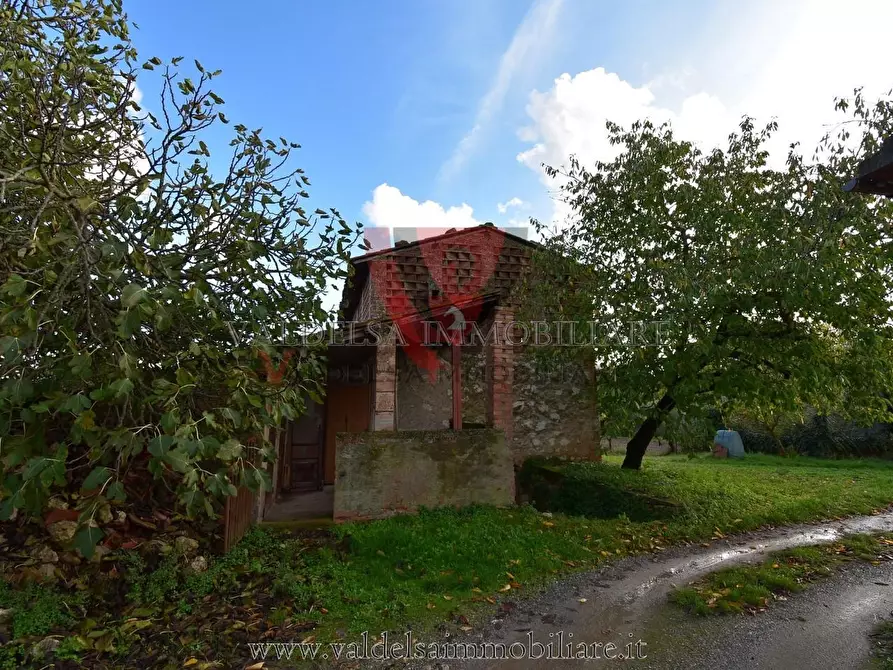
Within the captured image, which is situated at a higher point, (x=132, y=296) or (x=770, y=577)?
(x=132, y=296)

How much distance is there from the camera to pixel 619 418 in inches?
353

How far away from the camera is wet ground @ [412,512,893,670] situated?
3523mm

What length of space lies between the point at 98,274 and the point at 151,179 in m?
0.95

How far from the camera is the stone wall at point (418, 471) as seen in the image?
650 centimetres

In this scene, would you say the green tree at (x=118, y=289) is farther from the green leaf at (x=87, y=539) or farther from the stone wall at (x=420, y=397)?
the stone wall at (x=420, y=397)

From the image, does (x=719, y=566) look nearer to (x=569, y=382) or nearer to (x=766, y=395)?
(x=766, y=395)

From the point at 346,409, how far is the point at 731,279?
28.6ft

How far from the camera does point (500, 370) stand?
7941 millimetres

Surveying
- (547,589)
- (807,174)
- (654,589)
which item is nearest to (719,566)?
(654,589)

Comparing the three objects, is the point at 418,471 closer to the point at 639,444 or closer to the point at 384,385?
the point at 384,385

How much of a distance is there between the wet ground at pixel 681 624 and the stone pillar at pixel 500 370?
2.95 metres

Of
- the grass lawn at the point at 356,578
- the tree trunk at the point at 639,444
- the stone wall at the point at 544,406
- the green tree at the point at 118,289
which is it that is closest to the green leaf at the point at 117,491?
the green tree at the point at 118,289

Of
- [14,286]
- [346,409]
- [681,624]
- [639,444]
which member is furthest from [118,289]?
[639,444]

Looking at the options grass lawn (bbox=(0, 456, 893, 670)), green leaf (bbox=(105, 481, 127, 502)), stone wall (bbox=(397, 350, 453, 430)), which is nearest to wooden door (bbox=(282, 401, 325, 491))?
stone wall (bbox=(397, 350, 453, 430))
